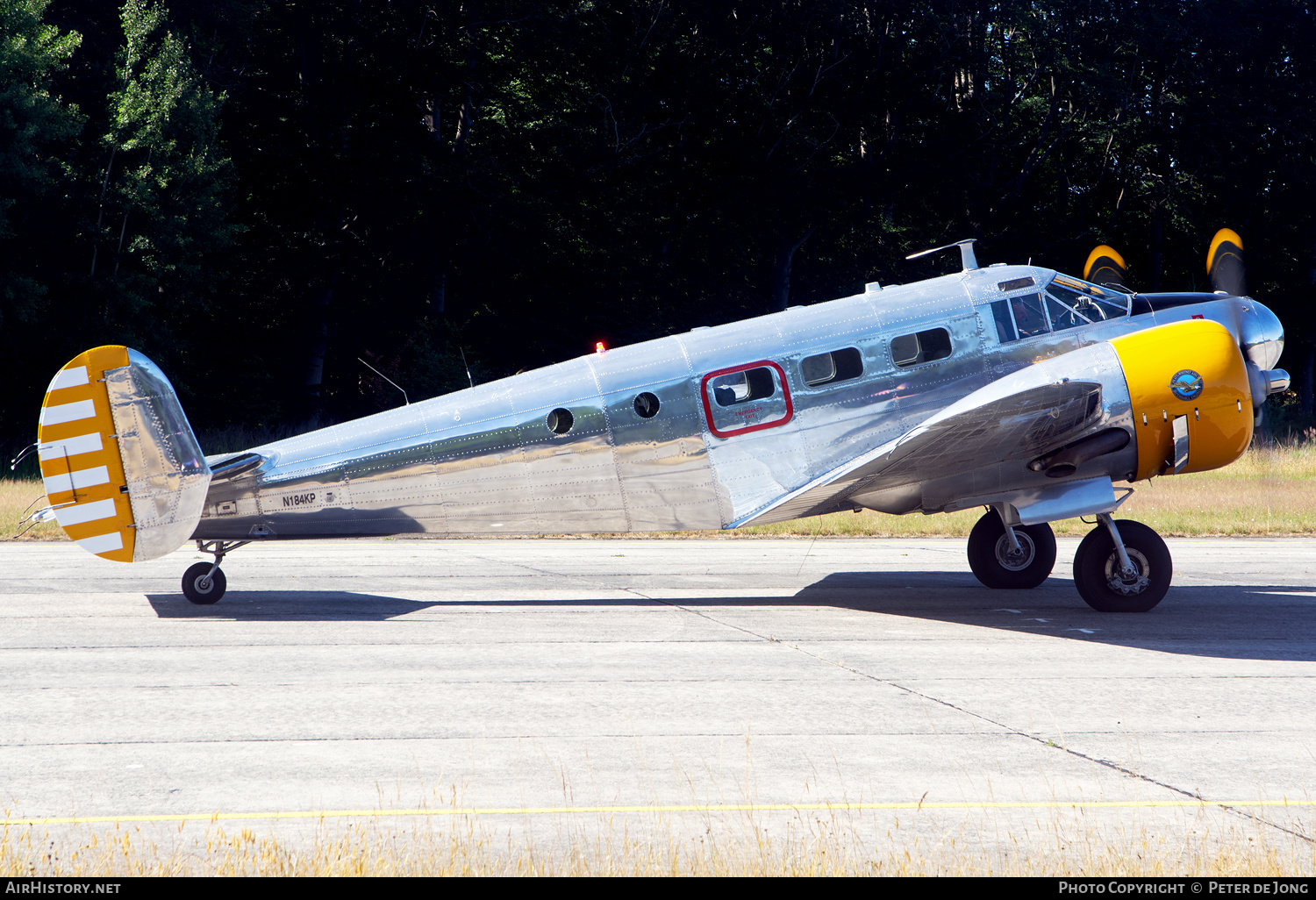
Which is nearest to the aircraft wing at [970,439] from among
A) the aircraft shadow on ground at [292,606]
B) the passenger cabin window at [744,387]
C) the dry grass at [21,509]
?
the passenger cabin window at [744,387]

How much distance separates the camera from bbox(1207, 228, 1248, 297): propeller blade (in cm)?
1341

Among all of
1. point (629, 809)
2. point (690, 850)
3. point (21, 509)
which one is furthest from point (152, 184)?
point (690, 850)

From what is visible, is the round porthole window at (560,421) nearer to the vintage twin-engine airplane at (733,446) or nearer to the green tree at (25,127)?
the vintage twin-engine airplane at (733,446)

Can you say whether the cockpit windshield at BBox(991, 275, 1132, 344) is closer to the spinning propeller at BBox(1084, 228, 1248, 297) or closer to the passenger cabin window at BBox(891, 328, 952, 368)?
the passenger cabin window at BBox(891, 328, 952, 368)

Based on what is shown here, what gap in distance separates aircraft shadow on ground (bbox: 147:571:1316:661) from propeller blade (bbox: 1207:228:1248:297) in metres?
3.92

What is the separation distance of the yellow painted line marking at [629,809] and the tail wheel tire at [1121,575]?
584 centimetres

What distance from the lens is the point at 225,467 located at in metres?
11.6

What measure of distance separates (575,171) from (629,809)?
3913 centimetres

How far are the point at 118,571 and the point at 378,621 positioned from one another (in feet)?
18.7

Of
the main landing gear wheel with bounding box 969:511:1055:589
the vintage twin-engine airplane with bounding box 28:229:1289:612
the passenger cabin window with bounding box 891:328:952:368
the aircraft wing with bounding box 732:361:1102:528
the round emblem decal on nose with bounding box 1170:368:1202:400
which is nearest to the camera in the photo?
the aircraft wing with bounding box 732:361:1102:528

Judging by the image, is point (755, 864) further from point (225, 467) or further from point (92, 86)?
point (92, 86)

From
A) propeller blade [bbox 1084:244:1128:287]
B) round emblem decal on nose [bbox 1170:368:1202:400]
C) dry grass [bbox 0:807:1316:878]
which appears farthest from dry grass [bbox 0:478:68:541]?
propeller blade [bbox 1084:244:1128:287]

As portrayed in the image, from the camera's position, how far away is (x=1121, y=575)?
1155cm

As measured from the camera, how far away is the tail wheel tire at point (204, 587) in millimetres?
12062
